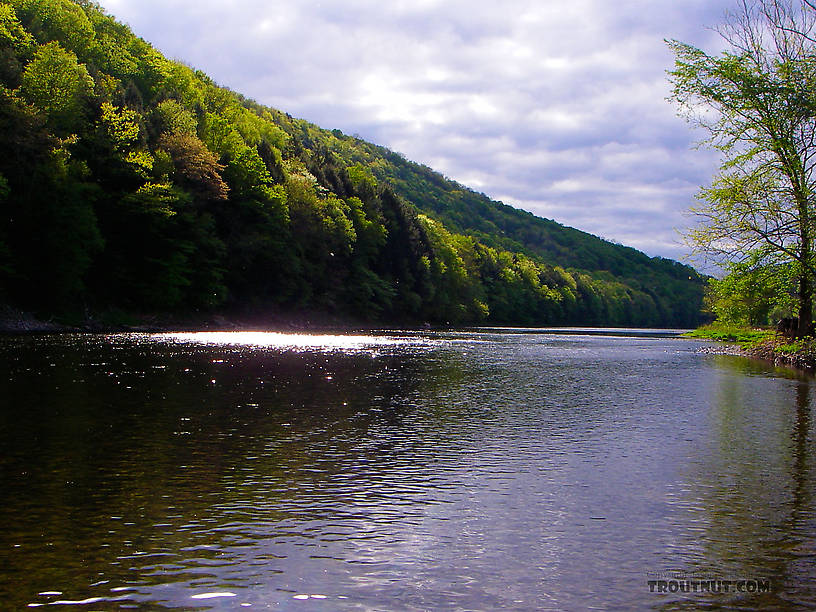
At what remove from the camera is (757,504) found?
10414 millimetres

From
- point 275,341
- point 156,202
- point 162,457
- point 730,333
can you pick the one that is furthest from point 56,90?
point 730,333

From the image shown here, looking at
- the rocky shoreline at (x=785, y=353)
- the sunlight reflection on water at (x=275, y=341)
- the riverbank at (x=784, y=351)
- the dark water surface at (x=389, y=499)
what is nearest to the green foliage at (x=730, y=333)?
the riverbank at (x=784, y=351)

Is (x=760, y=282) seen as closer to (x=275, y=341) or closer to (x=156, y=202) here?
(x=275, y=341)

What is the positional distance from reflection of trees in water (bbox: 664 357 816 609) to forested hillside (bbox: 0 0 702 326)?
50.8 meters

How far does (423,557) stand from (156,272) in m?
65.8

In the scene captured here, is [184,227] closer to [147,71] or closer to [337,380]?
[147,71]

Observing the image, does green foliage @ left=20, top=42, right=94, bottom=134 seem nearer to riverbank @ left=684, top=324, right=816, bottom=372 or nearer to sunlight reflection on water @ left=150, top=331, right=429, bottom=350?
sunlight reflection on water @ left=150, top=331, right=429, bottom=350

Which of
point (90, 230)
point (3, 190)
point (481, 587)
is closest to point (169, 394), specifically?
point (481, 587)

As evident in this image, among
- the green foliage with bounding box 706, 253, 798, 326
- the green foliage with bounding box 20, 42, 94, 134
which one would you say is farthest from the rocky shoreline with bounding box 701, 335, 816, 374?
the green foliage with bounding box 20, 42, 94, 134

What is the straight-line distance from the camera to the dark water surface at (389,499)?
6949 millimetres

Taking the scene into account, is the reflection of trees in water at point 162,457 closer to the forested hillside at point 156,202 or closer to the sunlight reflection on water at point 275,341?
the sunlight reflection on water at point 275,341

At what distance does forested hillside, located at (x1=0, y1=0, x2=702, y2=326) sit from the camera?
55.3 metres

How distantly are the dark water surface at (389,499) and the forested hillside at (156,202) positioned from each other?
3866cm

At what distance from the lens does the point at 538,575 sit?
7398 millimetres
